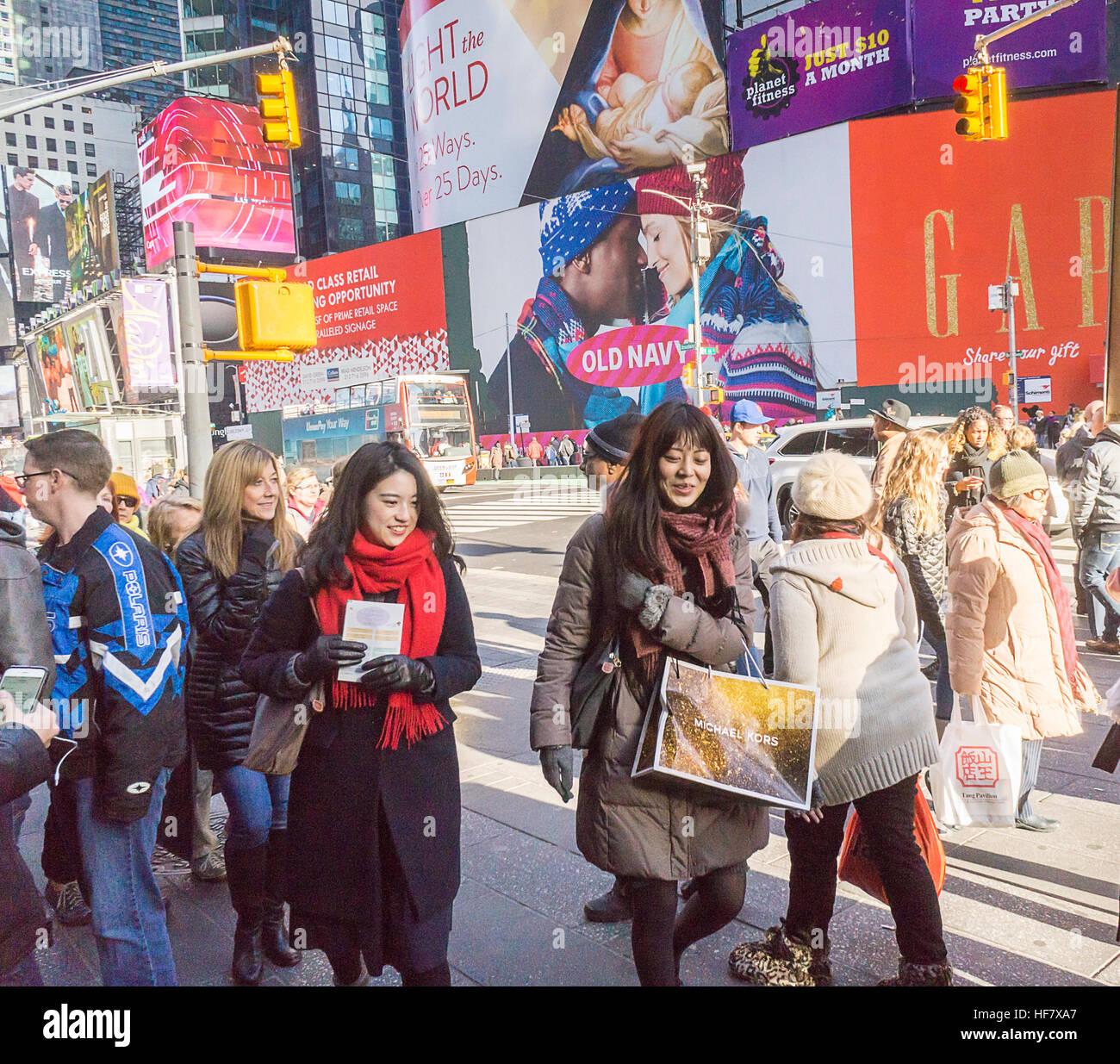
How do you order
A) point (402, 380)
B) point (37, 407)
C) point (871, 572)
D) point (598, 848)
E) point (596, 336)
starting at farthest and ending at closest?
point (37, 407), point (596, 336), point (402, 380), point (871, 572), point (598, 848)

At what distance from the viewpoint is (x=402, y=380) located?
1176 inches

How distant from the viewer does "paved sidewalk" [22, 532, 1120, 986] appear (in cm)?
309

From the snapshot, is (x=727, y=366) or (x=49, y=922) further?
(x=727, y=366)

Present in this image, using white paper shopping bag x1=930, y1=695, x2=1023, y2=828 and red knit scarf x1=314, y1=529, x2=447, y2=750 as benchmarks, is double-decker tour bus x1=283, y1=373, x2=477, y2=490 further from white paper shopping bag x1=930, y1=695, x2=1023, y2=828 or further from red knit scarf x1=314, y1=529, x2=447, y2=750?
red knit scarf x1=314, y1=529, x2=447, y2=750

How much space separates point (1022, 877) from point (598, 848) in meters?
2.13

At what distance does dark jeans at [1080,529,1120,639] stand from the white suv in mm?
7458

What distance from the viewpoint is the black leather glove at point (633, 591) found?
248 cm

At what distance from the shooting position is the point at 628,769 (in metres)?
2.53

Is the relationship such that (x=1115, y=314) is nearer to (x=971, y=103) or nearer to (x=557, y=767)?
(x=557, y=767)

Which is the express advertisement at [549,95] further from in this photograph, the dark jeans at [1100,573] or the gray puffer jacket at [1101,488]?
the dark jeans at [1100,573]

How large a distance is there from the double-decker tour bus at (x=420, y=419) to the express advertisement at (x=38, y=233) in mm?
35188

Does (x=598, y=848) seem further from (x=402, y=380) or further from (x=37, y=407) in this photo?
(x=37, y=407)

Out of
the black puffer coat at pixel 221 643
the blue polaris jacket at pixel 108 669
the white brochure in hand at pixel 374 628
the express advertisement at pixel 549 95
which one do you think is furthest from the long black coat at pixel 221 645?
the express advertisement at pixel 549 95
